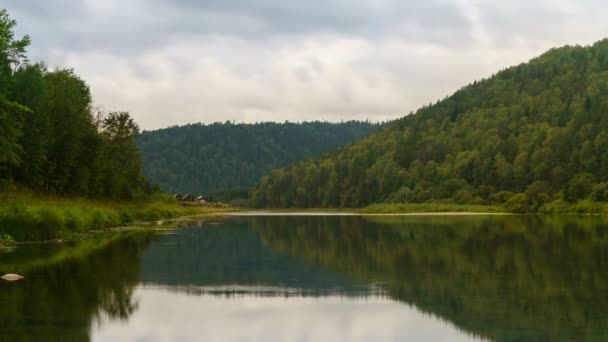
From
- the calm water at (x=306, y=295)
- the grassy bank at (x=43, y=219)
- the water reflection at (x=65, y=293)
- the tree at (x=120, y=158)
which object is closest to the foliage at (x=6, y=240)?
the grassy bank at (x=43, y=219)

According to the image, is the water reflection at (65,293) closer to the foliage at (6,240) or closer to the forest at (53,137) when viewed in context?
the foliage at (6,240)

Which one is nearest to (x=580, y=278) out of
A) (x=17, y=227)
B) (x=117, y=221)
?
(x=17, y=227)

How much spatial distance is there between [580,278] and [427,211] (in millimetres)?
133307

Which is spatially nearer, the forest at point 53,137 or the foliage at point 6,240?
the foliage at point 6,240

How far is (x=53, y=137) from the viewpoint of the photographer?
75.2 metres

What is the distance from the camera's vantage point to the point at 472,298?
73.9ft

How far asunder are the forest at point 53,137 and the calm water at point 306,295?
21.5 meters

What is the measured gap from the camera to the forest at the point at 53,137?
58.0 meters

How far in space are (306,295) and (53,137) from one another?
56.8 m

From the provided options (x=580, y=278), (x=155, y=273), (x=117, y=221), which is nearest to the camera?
(x=580, y=278)

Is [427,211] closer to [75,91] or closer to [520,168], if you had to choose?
[520,168]

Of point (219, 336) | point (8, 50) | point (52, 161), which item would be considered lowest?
point (219, 336)

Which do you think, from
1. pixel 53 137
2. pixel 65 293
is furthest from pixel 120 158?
pixel 65 293

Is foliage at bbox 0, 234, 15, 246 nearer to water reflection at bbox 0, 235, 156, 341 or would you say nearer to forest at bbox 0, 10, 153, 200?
water reflection at bbox 0, 235, 156, 341
